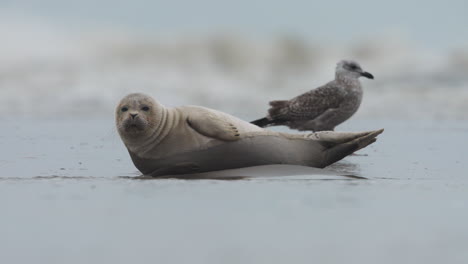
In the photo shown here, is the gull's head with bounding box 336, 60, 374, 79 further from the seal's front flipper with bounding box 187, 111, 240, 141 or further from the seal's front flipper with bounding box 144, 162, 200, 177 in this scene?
the seal's front flipper with bounding box 144, 162, 200, 177

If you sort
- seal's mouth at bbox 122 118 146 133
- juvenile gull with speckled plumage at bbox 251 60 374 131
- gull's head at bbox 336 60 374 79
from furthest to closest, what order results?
gull's head at bbox 336 60 374 79, juvenile gull with speckled plumage at bbox 251 60 374 131, seal's mouth at bbox 122 118 146 133

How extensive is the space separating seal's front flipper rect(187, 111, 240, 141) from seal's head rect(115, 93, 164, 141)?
0.24 m

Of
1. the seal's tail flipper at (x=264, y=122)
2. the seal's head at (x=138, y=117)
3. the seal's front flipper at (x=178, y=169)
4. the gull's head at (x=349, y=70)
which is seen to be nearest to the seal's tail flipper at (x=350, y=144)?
the seal's front flipper at (x=178, y=169)

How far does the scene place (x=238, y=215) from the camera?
15.2ft

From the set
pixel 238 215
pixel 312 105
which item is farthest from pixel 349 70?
pixel 238 215

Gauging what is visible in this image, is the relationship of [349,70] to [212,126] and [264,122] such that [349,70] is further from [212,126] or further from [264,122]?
[212,126]

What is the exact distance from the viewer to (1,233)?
168 inches

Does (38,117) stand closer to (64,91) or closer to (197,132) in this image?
(64,91)

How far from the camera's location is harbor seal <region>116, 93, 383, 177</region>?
651cm

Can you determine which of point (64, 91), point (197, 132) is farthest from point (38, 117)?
point (197, 132)

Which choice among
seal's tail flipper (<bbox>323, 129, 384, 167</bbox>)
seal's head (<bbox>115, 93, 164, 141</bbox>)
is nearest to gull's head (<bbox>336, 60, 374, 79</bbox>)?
seal's tail flipper (<bbox>323, 129, 384, 167</bbox>)

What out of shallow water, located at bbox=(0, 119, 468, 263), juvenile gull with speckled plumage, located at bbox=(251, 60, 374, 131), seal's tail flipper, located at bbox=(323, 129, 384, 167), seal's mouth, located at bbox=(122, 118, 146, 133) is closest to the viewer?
shallow water, located at bbox=(0, 119, 468, 263)

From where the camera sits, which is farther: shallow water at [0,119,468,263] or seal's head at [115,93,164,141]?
seal's head at [115,93,164,141]

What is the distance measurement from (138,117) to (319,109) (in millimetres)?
3940
